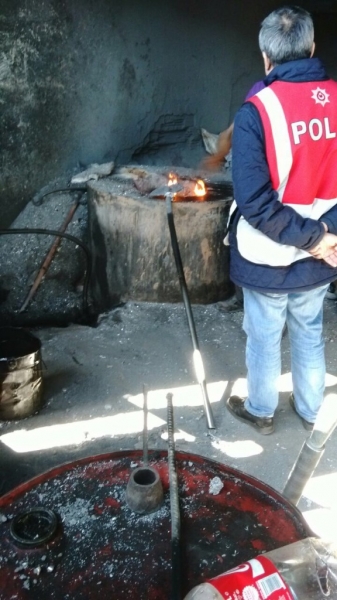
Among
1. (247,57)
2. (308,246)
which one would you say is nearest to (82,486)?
(308,246)

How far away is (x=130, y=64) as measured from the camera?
540 cm

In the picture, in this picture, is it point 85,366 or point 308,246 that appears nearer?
point 308,246

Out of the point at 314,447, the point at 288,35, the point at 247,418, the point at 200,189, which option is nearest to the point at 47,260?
the point at 200,189

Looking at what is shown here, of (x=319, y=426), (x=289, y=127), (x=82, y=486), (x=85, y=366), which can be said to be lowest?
(x=85, y=366)

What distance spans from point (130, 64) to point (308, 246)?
3.68 metres

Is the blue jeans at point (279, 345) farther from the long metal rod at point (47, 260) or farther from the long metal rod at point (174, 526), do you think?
the long metal rod at point (47, 260)

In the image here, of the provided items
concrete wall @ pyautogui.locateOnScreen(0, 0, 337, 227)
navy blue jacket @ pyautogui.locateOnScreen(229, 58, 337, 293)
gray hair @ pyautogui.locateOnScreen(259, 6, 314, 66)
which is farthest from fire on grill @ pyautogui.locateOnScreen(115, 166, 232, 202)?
gray hair @ pyautogui.locateOnScreen(259, 6, 314, 66)

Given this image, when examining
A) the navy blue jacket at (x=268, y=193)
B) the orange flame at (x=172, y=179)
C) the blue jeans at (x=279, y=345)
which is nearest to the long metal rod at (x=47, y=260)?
the orange flame at (x=172, y=179)

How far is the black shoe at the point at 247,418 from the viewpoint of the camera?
3.09 meters

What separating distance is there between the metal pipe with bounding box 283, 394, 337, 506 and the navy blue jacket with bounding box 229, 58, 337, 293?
3.35 ft

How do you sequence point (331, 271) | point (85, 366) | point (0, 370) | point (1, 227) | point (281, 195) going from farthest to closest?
point (1, 227), point (85, 366), point (0, 370), point (331, 271), point (281, 195)

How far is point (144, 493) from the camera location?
1372mm

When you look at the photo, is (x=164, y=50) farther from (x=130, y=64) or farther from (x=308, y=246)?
(x=308, y=246)

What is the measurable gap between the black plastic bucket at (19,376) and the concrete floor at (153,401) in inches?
2.7
